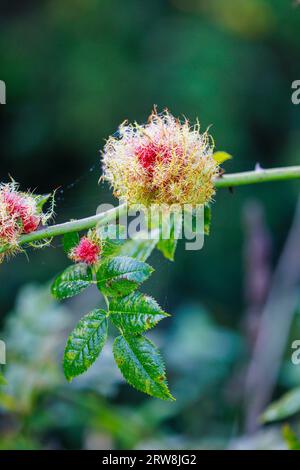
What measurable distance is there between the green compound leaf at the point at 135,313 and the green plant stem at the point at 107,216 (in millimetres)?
187

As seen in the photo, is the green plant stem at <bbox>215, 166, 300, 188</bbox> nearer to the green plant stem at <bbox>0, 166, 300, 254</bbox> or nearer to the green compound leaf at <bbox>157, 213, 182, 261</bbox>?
the green plant stem at <bbox>0, 166, 300, 254</bbox>

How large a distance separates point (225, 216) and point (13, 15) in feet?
11.8

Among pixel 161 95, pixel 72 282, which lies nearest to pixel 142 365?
pixel 72 282

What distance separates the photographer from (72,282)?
5.20 feet

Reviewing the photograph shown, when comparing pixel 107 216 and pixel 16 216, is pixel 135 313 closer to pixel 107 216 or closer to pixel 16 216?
pixel 107 216

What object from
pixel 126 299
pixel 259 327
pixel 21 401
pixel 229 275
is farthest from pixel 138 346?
pixel 229 275

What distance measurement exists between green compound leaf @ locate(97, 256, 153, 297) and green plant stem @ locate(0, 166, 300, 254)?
0.10m

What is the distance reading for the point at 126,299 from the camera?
5.06ft

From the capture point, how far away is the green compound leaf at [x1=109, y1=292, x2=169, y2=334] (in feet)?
4.83

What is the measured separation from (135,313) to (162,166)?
13.1 inches

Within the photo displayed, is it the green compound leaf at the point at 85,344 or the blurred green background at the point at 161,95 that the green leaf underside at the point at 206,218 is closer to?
the green compound leaf at the point at 85,344

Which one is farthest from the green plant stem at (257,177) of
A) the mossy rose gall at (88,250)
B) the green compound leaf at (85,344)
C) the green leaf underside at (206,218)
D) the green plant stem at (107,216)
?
the green compound leaf at (85,344)

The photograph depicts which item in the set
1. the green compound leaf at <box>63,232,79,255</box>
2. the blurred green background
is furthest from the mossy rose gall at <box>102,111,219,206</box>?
the blurred green background

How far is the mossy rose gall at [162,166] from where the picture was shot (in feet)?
4.94
